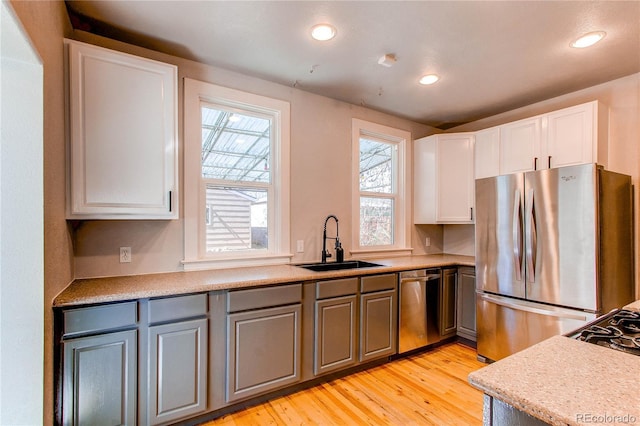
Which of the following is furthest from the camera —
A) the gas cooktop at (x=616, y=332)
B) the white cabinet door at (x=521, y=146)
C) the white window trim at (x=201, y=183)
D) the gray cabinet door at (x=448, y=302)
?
the gray cabinet door at (x=448, y=302)

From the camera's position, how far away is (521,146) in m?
3.12

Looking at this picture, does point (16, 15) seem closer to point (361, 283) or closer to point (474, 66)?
point (361, 283)

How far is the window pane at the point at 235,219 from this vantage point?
8.63 feet

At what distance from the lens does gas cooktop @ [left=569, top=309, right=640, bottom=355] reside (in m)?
1.06

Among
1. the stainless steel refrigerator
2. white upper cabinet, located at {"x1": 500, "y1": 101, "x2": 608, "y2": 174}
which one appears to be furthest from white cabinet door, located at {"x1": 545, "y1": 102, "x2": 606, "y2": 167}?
the stainless steel refrigerator

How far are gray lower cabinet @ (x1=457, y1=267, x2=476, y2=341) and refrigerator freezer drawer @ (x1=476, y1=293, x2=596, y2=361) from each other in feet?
0.85

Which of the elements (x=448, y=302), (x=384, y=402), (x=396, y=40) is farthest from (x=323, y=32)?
(x=448, y=302)

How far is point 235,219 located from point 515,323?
2574mm

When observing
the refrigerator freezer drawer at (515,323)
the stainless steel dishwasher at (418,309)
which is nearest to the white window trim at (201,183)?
the stainless steel dishwasher at (418,309)

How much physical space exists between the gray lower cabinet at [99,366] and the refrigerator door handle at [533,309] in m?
2.83

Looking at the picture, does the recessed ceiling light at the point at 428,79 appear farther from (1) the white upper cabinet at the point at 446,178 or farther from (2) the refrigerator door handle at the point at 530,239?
(2) the refrigerator door handle at the point at 530,239

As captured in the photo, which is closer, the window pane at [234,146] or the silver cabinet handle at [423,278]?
the window pane at [234,146]

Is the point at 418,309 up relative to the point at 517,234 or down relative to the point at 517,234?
down

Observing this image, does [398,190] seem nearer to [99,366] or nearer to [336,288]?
[336,288]
